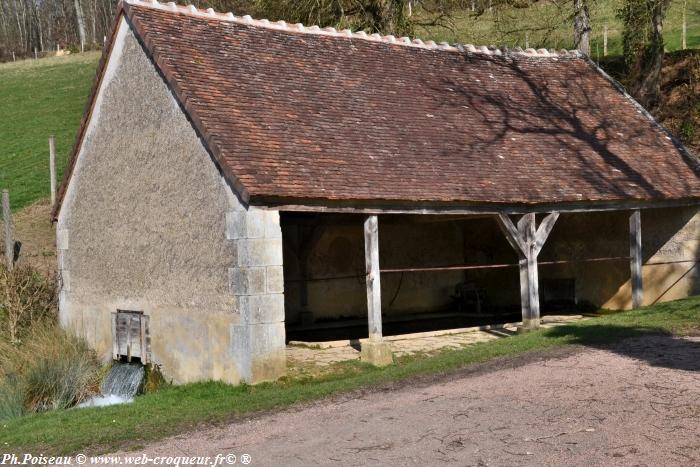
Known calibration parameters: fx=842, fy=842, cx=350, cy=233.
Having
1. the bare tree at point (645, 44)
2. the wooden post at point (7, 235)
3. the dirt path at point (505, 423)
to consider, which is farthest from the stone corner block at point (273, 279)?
the bare tree at point (645, 44)

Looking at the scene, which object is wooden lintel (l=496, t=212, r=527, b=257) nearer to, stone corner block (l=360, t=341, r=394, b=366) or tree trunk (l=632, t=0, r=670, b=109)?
stone corner block (l=360, t=341, r=394, b=366)

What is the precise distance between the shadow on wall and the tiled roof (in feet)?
6.62

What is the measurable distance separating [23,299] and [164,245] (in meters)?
3.83

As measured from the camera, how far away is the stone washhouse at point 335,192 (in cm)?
1045

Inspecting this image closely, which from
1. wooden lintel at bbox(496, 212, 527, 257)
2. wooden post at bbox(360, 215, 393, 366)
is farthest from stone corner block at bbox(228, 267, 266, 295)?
wooden lintel at bbox(496, 212, 527, 257)

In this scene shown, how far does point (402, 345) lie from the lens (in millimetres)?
12188

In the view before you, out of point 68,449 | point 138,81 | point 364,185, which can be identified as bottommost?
point 68,449

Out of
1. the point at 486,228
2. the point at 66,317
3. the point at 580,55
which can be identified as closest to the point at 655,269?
the point at 486,228

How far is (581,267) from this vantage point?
50.7 feet

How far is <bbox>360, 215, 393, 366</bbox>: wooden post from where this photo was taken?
10.9m

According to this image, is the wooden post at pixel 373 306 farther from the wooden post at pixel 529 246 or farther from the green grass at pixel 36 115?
the green grass at pixel 36 115

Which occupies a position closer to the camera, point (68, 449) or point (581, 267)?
point (68, 449)

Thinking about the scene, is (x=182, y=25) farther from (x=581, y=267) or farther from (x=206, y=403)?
(x=581, y=267)

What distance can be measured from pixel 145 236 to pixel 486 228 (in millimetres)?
7231
